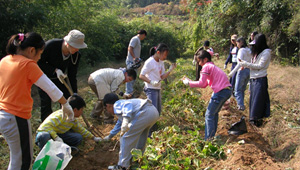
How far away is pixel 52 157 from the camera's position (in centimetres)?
273

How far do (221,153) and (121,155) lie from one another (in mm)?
1346

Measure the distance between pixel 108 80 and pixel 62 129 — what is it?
4.49ft

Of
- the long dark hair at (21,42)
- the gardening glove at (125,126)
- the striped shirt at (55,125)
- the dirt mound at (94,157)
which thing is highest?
the long dark hair at (21,42)

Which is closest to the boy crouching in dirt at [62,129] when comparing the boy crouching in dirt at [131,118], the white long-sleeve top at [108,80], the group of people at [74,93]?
the group of people at [74,93]

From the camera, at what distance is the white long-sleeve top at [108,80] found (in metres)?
4.38

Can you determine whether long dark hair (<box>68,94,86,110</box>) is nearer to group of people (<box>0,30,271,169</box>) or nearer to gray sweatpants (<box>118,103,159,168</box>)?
group of people (<box>0,30,271,169</box>)

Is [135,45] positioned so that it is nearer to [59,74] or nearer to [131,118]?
[59,74]

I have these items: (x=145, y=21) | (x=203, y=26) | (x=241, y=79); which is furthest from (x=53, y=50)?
(x=145, y=21)

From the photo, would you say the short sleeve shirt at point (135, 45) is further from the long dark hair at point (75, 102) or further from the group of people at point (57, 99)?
the long dark hair at point (75, 102)

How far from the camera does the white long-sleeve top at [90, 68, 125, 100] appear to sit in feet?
14.4

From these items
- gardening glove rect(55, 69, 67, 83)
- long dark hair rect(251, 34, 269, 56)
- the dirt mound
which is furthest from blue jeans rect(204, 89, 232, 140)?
gardening glove rect(55, 69, 67, 83)

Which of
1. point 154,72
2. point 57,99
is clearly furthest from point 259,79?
point 57,99

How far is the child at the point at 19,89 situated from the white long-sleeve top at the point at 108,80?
1966mm

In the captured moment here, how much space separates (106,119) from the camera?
4863mm
